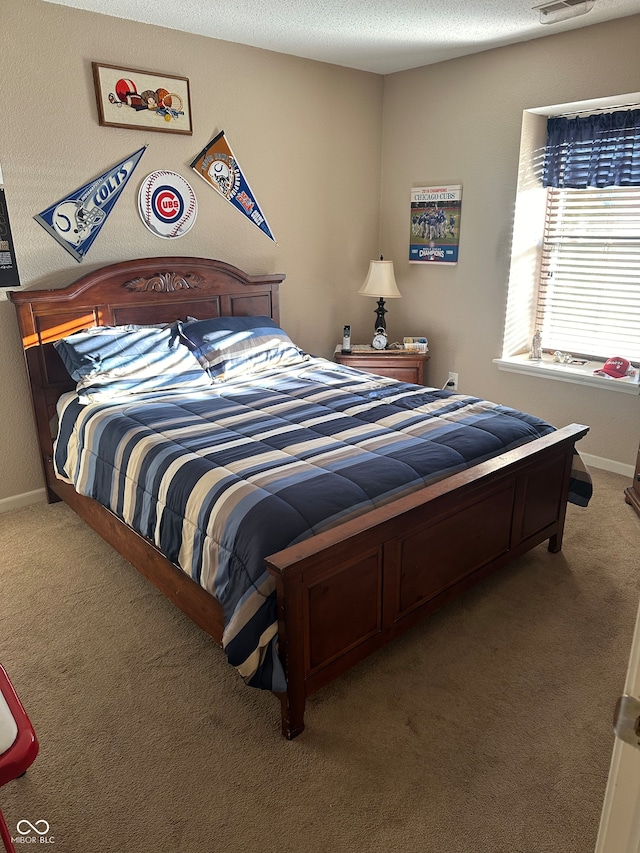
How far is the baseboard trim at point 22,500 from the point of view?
132 inches

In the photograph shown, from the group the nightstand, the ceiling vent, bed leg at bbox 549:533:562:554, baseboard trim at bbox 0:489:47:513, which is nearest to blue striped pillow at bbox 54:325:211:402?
baseboard trim at bbox 0:489:47:513

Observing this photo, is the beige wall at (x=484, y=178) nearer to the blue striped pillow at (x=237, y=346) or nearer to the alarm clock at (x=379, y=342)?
the alarm clock at (x=379, y=342)

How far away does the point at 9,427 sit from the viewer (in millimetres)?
3287

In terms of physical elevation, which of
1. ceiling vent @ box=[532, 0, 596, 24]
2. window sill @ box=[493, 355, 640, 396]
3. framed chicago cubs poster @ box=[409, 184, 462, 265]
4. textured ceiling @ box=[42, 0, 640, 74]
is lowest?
window sill @ box=[493, 355, 640, 396]

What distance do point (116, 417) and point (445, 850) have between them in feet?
6.68

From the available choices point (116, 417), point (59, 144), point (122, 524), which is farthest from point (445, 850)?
point (59, 144)

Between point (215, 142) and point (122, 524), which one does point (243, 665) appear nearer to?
point (122, 524)

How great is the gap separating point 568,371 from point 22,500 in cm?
328

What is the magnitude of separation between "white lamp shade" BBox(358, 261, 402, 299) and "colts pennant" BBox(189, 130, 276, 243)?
0.87 meters

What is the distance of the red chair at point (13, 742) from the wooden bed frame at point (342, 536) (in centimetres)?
67

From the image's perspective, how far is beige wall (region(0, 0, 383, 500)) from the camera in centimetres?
304

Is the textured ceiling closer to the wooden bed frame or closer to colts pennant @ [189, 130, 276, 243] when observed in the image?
colts pennant @ [189, 130, 276, 243]

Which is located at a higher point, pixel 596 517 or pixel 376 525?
pixel 376 525

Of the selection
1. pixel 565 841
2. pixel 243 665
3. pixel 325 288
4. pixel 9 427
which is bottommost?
pixel 565 841
